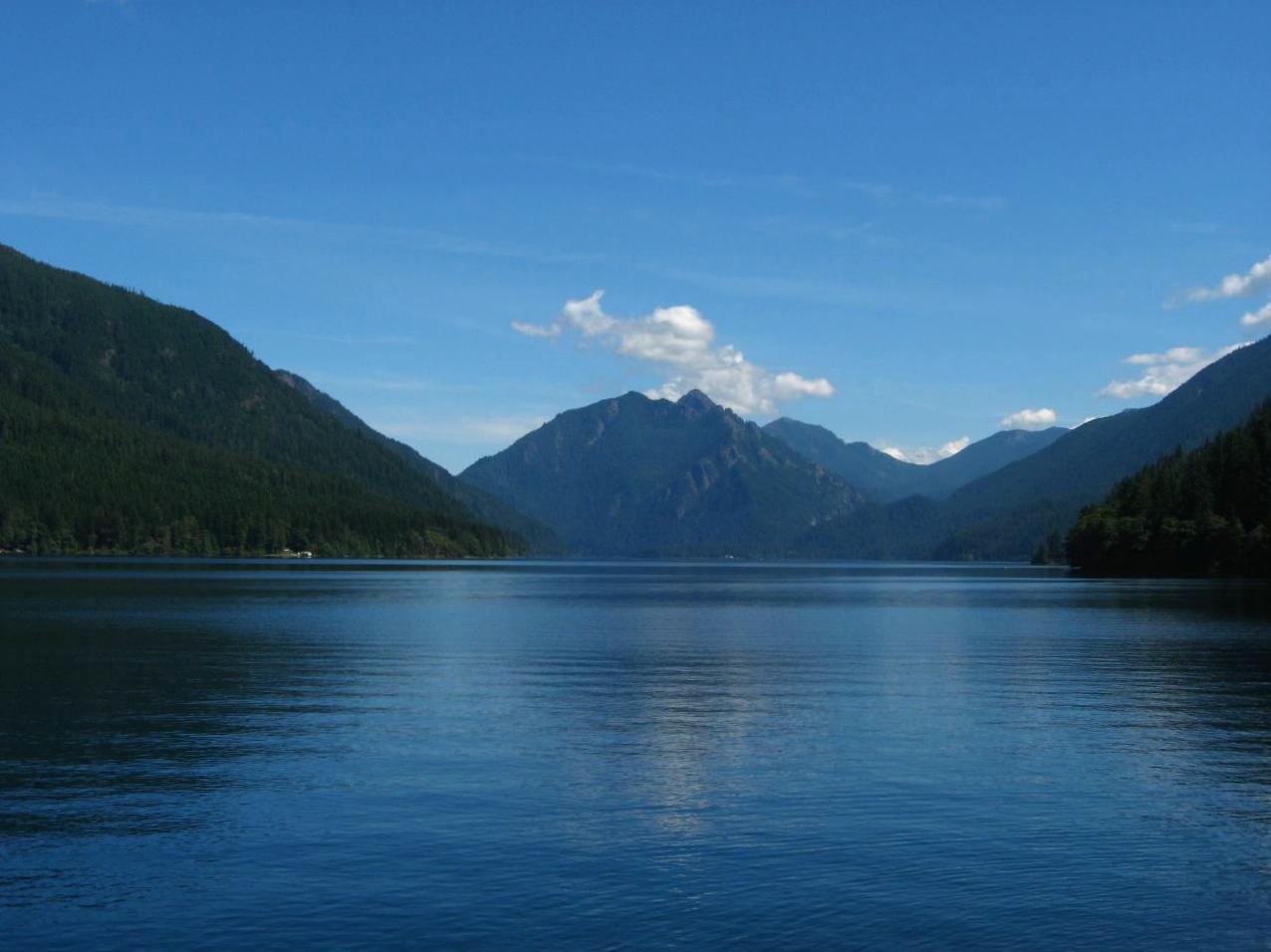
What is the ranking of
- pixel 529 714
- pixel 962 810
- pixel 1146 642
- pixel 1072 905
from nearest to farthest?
pixel 1072 905, pixel 962 810, pixel 529 714, pixel 1146 642

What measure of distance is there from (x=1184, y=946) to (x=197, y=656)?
62416mm

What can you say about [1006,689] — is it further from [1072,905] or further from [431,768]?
[1072,905]

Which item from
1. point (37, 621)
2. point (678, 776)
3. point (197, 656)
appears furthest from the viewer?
point (37, 621)

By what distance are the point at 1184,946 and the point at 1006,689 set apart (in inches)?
1584

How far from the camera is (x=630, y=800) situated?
3509 cm

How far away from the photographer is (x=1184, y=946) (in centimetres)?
2330

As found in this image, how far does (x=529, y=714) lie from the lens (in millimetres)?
52281

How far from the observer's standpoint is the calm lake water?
24703 mm

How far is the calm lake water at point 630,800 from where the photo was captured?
24.7m

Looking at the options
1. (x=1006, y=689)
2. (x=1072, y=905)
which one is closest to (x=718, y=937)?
(x=1072, y=905)

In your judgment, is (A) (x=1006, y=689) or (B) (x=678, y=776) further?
(A) (x=1006, y=689)

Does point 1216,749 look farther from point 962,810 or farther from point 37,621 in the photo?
point 37,621

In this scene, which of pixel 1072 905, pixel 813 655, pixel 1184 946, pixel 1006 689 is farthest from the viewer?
pixel 813 655

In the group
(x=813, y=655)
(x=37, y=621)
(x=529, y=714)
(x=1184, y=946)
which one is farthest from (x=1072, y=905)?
(x=37, y=621)
